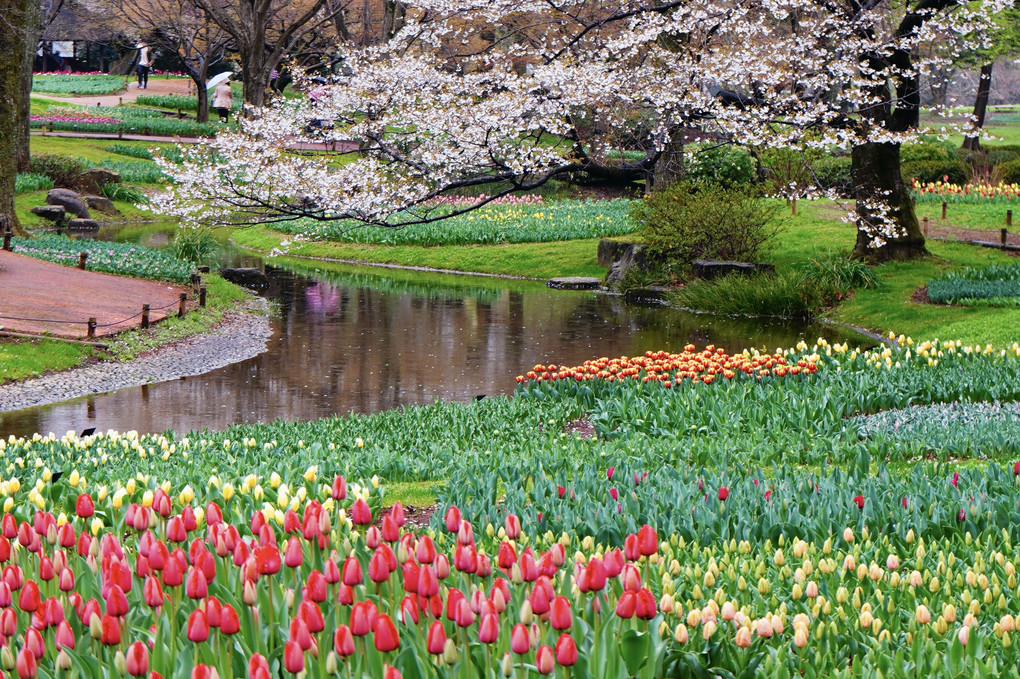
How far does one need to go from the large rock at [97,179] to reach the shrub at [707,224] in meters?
24.3

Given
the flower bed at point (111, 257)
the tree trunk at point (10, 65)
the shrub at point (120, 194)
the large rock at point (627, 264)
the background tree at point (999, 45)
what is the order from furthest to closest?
the shrub at point (120, 194) < the background tree at point (999, 45) < the large rock at point (627, 264) < the flower bed at point (111, 257) < the tree trunk at point (10, 65)

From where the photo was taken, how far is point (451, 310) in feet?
73.3

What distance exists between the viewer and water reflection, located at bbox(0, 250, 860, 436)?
13492 mm

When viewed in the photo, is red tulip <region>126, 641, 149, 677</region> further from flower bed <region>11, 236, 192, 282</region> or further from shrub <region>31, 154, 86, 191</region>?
shrub <region>31, 154, 86, 191</region>

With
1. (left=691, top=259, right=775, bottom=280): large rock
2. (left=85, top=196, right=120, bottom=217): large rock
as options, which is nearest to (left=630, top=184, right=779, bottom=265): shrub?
(left=691, top=259, right=775, bottom=280): large rock

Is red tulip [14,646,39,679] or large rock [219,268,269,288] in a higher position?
red tulip [14,646,39,679]

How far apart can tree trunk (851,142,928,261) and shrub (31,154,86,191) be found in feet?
94.7

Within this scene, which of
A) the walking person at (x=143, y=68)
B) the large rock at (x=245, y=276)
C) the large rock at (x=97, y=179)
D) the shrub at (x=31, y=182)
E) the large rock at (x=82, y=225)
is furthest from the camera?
the walking person at (x=143, y=68)

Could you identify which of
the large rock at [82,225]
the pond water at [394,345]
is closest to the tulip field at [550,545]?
Answer: the pond water at [394,345]

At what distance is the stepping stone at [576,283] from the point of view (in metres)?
25.5

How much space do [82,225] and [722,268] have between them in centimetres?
2157

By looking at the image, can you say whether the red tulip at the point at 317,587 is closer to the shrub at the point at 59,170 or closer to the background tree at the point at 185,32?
the shrub at the point at 59,170

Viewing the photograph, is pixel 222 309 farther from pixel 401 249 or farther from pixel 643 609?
pixel 643 609

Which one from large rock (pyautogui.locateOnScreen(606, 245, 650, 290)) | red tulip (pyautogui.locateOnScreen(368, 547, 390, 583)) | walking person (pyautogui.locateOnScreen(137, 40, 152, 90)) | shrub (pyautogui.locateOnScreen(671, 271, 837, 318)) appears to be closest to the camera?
red tulip (pyautogui.locateOnScreen(368, 547, 390, 583))
